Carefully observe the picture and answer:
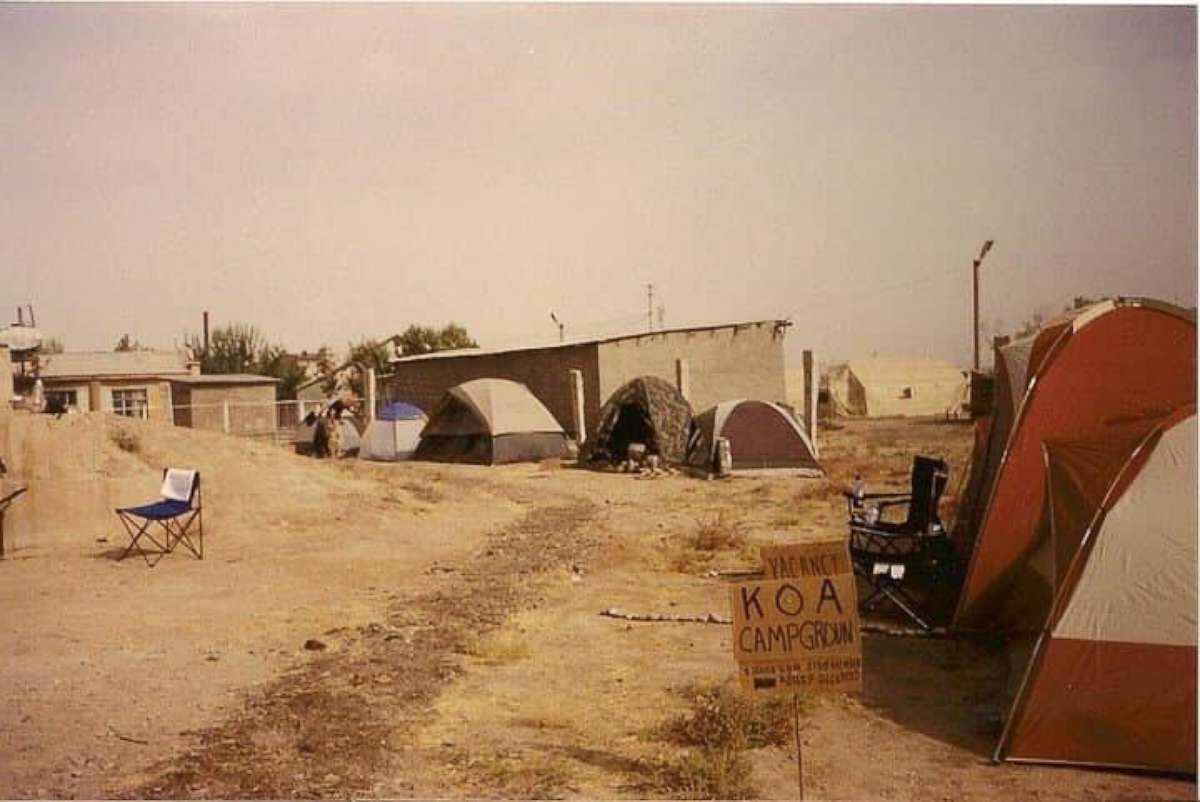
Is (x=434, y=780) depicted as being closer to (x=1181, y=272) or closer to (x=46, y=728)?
(x=46, y=728)

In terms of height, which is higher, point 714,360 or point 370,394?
point 714,360

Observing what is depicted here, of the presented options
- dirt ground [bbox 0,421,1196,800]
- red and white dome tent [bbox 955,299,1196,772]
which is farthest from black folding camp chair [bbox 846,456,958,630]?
red and white dome tent [bbox 955,299,1196,772]

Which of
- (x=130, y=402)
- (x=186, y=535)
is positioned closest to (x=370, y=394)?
(x=130, y=402)

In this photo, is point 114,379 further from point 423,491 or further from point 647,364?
point 647,364

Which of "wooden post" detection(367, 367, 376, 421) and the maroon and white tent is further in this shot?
"wooden post" detection(367, 367, 376, 421)

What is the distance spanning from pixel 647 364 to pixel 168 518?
13540 millimetres

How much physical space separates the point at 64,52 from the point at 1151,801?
6094 mm

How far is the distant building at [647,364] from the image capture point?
20.1 metres

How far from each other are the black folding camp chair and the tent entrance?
982cm

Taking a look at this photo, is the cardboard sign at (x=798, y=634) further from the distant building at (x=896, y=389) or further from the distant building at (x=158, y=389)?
the distant building at (x=896, y=389)

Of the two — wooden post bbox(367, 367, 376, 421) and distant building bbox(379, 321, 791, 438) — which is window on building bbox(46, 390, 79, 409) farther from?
distant building bbox(379, 321, 791, 438)

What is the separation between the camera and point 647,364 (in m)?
20.8

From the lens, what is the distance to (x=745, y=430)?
15031mm

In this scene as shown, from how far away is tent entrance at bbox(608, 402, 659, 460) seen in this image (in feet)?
53.7
